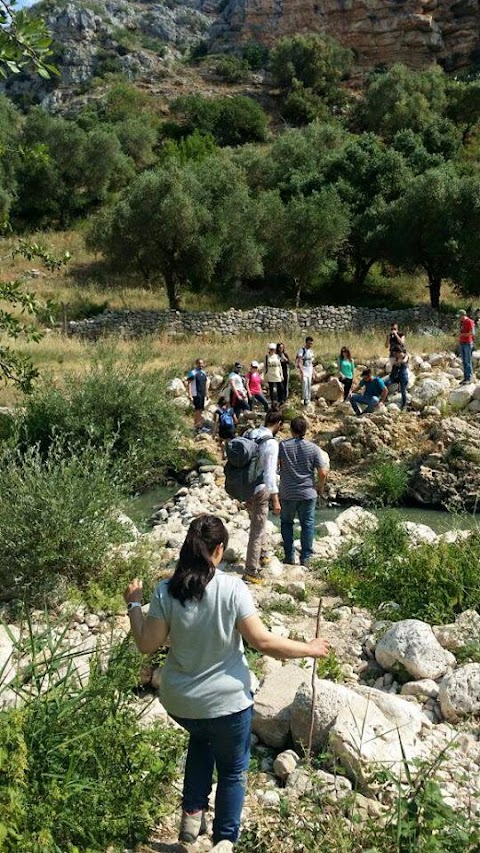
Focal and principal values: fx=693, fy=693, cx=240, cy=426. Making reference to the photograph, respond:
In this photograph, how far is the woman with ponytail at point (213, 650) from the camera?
3.04 m

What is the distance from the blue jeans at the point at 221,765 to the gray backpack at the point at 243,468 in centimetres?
377

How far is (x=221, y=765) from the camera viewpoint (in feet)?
10.3

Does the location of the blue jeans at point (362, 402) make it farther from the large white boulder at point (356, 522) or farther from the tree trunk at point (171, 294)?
the tree trunk at point (171, 294)

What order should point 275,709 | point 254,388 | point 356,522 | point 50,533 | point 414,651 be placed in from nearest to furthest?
point 275,709 → point 414,651 → point 50,533 → point 356,522 → point 254,388

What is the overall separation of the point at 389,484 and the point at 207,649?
971 centimetres

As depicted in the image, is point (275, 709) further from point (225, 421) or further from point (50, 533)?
point (225, 421)

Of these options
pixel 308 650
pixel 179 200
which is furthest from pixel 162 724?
pixel 179 200

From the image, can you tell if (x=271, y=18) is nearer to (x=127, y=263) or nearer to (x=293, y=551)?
(x=127, y=263)

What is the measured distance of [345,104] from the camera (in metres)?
59.8

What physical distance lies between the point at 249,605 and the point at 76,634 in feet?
10.1

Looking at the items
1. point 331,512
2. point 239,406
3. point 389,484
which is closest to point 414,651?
point 331,512

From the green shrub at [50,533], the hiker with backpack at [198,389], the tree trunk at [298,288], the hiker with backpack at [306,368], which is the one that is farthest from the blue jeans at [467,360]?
the tree trunk at [298,288]

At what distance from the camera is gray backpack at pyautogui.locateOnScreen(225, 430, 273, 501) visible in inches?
269

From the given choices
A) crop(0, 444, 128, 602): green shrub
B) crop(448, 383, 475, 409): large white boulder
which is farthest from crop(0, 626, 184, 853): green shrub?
crop(448, 383, 475, 409): large white boulder
